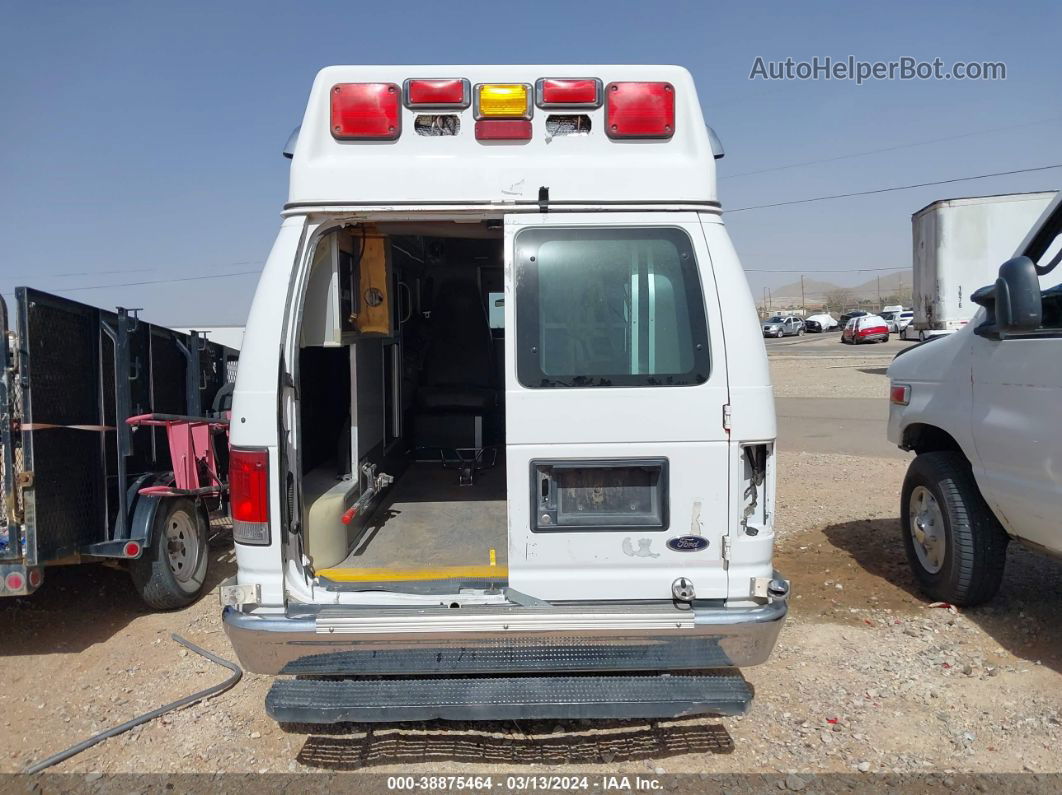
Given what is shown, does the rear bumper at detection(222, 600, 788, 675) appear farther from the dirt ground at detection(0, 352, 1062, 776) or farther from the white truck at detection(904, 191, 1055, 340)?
the white truck at detection(904, 191, 1055, 340)

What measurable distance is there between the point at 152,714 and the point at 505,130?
3.29 meters

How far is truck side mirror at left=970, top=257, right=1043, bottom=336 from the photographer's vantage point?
A: 420cm

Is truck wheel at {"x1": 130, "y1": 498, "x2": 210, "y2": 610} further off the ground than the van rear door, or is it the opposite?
the van rear door

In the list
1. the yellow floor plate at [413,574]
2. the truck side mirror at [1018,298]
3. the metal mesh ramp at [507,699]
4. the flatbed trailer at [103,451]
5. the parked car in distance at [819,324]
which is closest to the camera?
the metal mesh ramp at [507,699]

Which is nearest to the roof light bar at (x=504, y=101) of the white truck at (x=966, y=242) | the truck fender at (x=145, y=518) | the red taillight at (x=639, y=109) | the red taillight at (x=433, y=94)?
the red taillight at (x=433, y=94)

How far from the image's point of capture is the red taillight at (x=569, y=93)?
3.35 metres

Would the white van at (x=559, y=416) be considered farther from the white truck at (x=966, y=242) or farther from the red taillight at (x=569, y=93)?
the white truck at (x=966, y=242)

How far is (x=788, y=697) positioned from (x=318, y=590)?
95.5 inches

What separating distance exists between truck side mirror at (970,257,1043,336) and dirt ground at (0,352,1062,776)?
6.10 feet

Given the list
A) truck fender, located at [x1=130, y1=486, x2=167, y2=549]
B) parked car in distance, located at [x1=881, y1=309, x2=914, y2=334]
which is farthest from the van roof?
parked car in distance, located at [x1=881, y1=309, x2=914, y2=334]

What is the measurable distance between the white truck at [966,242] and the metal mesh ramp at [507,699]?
18.0 m

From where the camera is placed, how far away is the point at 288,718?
120 inches

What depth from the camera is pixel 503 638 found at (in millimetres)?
3188

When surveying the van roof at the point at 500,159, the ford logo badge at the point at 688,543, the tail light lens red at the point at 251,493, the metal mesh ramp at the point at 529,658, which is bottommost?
the metal mesh ramp at the point at 529,658
